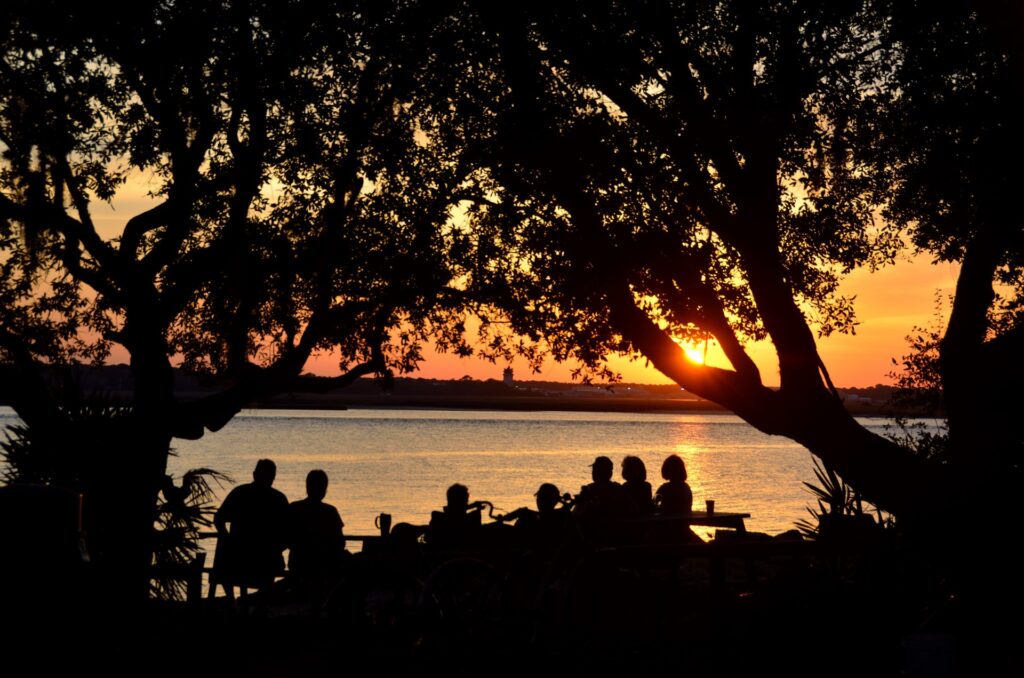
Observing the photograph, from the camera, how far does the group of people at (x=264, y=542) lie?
1145cm

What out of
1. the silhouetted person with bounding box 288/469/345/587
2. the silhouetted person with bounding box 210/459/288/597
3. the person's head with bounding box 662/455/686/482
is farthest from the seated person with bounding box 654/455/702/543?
the silhouetted person with bounding box 210/459/288/597

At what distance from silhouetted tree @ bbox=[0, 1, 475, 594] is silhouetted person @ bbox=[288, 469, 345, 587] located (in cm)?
214

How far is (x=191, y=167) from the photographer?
15.4 meters

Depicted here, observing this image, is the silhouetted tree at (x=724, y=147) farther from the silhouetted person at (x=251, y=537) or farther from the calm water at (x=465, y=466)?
the calm water at (x=465, y=466)

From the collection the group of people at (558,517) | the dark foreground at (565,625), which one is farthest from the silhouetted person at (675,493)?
the dark foreground at (565,625)

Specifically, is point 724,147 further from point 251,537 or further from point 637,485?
point 251,537

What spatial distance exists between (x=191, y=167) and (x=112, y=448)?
3907 mm

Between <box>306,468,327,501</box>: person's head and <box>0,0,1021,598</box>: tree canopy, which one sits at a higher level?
<box>0,0,1021,598</box>: tree canopy

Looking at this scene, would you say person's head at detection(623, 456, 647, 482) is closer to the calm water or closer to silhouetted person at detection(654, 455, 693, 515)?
silhouetted person at detection(654, 455, 693, 515)

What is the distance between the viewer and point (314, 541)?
38.7 ft

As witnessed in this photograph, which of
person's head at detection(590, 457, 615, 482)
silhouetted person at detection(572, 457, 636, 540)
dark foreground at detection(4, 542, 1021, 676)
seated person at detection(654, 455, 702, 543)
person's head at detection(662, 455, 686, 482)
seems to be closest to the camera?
dark foreground at detection(4, 542, 1021, 676)

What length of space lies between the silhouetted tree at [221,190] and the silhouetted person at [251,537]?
1698 millimetres

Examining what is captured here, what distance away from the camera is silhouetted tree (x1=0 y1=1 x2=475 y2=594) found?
1380cm

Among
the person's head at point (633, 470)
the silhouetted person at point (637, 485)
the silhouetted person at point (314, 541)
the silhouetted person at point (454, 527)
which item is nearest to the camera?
the silhouetted person at point (454, 527)
